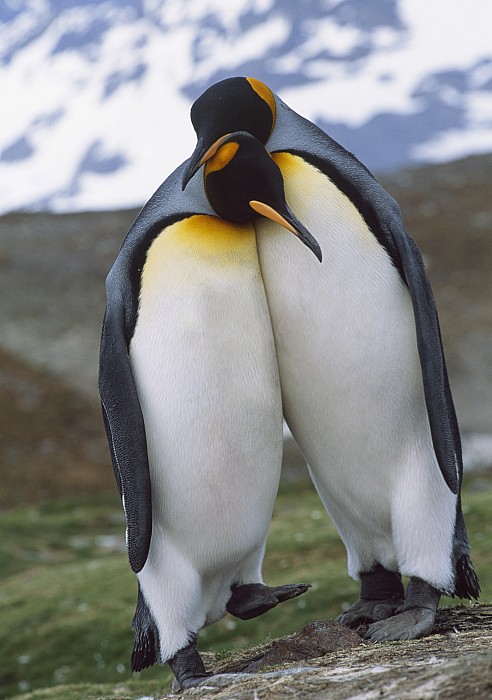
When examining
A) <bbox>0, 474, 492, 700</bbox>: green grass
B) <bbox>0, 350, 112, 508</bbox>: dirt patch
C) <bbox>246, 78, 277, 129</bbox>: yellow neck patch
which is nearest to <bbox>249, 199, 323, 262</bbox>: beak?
<bbox>246, 78, 277, 129</bbox>: yellow neck patch

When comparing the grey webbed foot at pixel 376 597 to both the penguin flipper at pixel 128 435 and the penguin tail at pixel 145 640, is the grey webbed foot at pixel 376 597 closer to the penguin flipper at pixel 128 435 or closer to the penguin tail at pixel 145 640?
the penguin tail at pixel 145 640

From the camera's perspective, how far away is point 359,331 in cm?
366

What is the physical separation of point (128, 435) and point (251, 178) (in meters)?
1.08

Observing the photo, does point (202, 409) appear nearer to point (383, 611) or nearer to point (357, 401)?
point (357, 401)

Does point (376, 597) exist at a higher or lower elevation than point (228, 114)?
lower

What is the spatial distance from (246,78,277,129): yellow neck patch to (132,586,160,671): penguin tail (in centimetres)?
205

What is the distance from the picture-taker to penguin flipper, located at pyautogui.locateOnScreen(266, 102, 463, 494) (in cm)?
367

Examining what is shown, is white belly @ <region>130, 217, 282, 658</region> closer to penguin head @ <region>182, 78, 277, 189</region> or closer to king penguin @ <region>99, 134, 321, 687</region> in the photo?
king penguin @ <region>99, 134, 321, 687</region>

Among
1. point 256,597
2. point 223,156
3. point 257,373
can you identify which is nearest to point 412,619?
point 256,597

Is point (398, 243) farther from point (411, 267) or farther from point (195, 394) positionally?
point (195, 394)

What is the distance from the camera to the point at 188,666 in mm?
3797

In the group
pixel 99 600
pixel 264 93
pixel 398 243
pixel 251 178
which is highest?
pixel 264 93

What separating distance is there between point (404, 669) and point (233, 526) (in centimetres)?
Answer: 108

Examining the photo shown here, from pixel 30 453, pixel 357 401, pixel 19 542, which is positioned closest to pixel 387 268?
pixel 357 401
